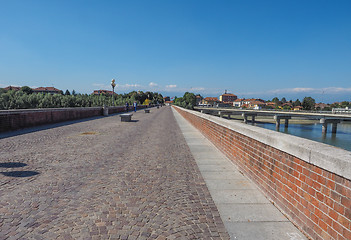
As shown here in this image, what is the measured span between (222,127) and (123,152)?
12.1 feet

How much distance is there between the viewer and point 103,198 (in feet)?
12.7

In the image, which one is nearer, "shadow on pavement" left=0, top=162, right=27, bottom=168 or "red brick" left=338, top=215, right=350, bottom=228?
"red brick" left=338, top=215, right=350, bottom=228

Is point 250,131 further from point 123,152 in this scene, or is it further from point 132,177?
point 123,152

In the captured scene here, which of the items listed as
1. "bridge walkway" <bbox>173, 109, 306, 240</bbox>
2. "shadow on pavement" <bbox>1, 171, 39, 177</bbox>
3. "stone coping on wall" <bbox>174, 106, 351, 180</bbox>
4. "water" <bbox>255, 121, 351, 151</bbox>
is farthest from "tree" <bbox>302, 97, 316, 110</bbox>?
"shadow on pavement" <bbox>1, 171, 39, 177</bbox>

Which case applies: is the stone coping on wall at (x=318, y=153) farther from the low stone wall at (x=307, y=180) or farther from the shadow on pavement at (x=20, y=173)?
the shadow on pavement at (x=20, y=173)

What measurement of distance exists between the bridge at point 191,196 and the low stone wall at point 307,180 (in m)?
0.01

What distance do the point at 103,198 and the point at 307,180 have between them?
3.34m

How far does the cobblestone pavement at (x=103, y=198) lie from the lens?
294 centimetres

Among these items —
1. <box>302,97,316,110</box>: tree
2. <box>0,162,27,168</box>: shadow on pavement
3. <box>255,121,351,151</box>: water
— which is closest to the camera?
<box>0,162,27,168</box>: shadow on pavement

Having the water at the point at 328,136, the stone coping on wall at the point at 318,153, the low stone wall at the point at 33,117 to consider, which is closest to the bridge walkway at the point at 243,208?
the stone coping on wall at the point at 318,153

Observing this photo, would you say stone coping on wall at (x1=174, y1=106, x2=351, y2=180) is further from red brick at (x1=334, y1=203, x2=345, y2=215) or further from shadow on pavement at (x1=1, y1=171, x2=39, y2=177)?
shadow on pavement at (x1=1, y1=171, x2=39, y2=177)

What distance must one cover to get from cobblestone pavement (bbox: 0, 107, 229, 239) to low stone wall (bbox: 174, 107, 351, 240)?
1.13 meters

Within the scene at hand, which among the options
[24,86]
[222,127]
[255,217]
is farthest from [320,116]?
[24,86]

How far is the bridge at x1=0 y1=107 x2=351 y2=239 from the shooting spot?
265 centimetres
